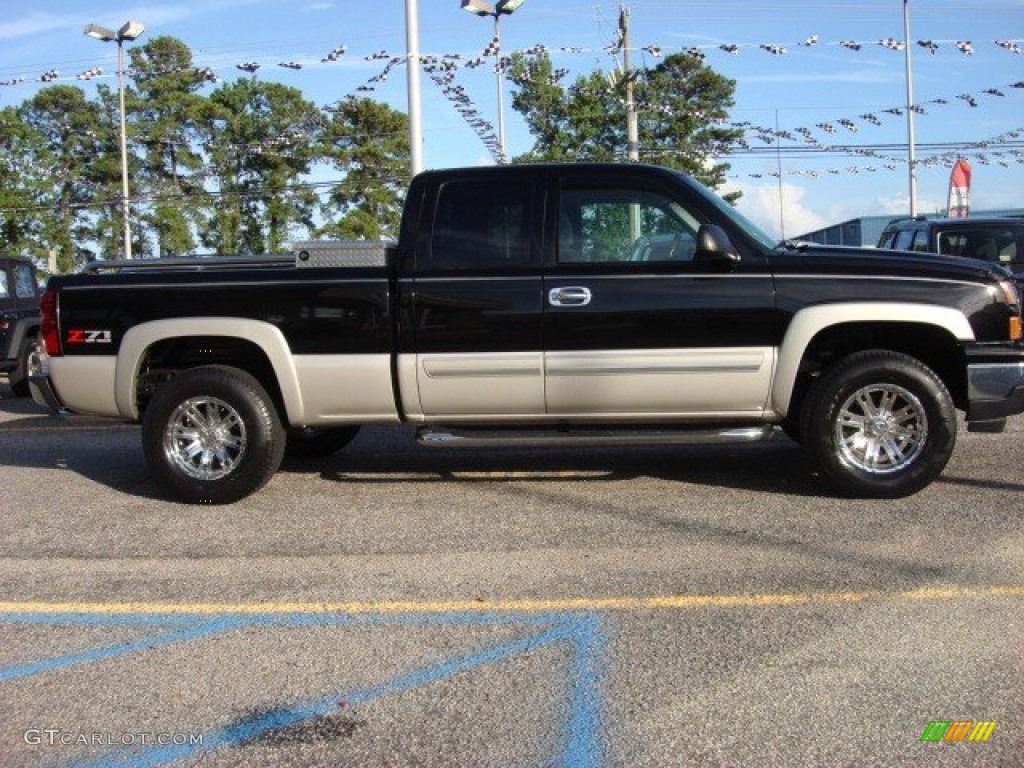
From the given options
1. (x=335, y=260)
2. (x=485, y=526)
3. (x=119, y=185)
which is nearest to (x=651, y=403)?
(x=485, y=526)

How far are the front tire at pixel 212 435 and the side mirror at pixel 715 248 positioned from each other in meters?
2.86

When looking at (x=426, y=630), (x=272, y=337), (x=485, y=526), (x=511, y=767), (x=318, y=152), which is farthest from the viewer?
(x=318, y=152)

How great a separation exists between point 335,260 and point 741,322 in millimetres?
2538

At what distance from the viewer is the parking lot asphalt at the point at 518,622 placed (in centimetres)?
318

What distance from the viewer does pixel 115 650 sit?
399cm

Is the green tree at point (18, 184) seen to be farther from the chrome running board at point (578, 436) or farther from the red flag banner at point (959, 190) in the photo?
the chrome running board at point (578, 436)

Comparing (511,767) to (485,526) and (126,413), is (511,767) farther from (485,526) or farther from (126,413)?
(126,413)

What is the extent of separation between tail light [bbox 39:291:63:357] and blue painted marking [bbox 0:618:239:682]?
296cm

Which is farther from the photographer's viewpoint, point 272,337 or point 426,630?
point 272,337

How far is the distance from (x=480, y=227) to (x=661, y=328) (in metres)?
1.30

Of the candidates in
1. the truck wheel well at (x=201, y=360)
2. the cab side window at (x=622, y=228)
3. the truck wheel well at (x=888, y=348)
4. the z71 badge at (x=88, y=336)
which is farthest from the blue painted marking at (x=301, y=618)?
the truck wheel well at (x=888, y=348)

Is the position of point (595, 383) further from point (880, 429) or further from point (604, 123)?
point (604, 123)

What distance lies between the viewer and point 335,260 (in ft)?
20.2

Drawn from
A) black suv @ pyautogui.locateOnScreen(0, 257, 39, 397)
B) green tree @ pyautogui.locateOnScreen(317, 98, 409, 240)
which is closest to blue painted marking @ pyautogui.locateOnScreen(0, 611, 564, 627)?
black suv @ pyautogui.locateOnScreen(0, 257, 39, 397)
